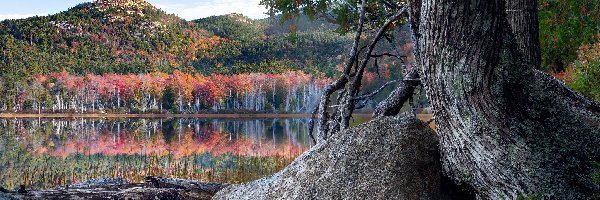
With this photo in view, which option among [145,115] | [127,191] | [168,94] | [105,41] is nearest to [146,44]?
[105,41]

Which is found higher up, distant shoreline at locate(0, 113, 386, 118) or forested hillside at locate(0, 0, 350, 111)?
forested hillside at locate(0, 0, 350, 111)

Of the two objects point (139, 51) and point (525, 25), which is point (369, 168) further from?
point (139, 51)

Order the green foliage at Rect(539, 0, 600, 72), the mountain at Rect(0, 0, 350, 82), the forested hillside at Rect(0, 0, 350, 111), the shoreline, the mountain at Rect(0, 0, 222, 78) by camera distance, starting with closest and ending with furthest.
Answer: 1. the green foliage at Rect(539, 0, 600, 72)
2. the shoreline
3. the forested hillside at Rect(0, 0, 350, 111)
4. the mountain at Rect(0, 0, 350, 82)
5. the mountain at Rect(0, 0, 222, 78)

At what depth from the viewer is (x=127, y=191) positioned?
13.7 feet

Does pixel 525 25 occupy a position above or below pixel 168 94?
above

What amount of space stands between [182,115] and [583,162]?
3636 inches

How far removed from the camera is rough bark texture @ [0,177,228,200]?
13.3ft

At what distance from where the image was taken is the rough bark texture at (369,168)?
3197 millimetres

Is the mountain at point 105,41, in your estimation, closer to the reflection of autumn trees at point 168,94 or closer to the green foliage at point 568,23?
the reflection of autumn trees at point 168,94

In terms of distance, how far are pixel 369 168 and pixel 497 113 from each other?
74 cm

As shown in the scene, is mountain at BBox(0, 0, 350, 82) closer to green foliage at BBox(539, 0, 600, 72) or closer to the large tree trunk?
green foliage at BBox(539, 0, 600, 72)

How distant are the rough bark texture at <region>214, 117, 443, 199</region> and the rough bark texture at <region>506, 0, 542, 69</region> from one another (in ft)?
4.47

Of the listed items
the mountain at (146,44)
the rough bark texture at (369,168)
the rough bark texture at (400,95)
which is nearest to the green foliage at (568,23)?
the rough bark texture at (400,95)

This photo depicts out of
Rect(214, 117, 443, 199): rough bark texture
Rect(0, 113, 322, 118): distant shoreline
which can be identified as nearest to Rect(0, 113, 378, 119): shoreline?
Rect(0, 113, 322, 118): distant shoreline
